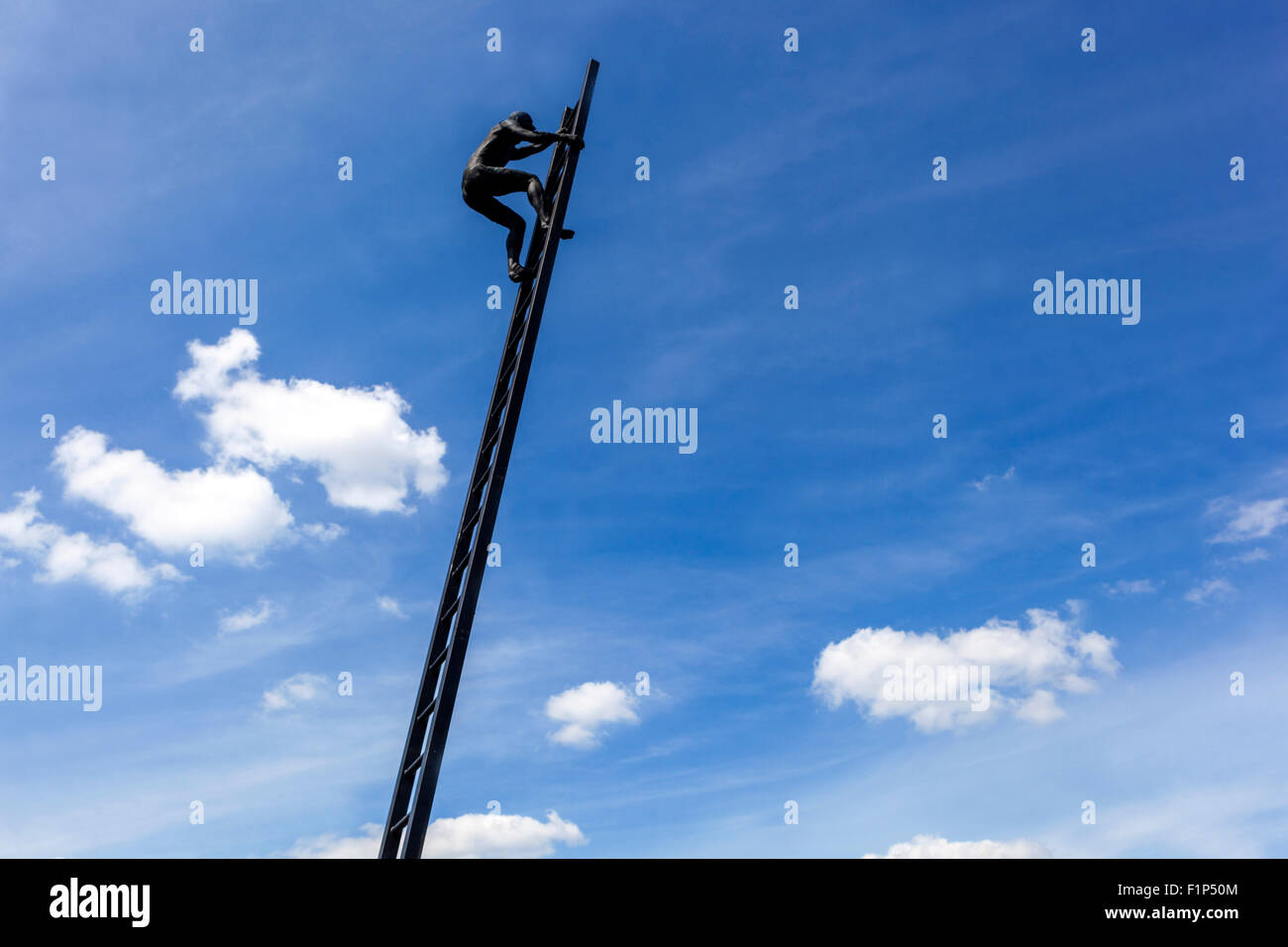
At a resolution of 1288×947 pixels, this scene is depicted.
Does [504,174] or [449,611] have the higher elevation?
[504,174]

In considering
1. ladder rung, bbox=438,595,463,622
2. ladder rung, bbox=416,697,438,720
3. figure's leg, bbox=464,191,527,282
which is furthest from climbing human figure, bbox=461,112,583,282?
ladder rung, bbox=416,697,438,720

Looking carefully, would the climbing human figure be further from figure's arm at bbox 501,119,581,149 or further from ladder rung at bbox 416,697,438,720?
ladder rung at bbox 416,697,438,720

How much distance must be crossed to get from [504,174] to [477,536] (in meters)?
3.51

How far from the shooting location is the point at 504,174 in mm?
7617

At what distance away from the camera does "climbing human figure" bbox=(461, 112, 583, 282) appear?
7590 mm

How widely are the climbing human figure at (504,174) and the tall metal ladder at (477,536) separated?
22cm

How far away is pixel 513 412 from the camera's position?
6.44m

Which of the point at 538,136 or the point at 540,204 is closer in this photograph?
the point at 540,204

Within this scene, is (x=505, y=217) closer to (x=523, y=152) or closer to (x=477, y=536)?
(x=523, y=152)

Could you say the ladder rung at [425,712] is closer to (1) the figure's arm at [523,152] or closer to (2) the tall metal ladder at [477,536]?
(2) the tall metal ladder at [477,536]

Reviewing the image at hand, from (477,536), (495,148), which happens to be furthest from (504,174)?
(477,536)

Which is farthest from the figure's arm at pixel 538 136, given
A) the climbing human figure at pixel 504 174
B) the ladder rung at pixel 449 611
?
the ladder rung at pixel 449 611
